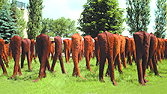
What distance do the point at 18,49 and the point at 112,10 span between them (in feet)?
84.0

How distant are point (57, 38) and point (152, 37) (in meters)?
4.51

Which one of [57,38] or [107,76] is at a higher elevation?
[57,38]

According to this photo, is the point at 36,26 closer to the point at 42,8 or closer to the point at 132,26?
the point at 42,8

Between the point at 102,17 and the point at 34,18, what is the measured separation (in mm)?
13303

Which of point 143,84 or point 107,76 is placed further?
point 107,76

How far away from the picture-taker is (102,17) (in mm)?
30359

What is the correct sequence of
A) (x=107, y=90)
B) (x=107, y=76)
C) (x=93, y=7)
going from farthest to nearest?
(x=93, y=7) < (x=107, y=76) < (x=107, y=90)

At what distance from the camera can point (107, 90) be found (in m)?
5.13

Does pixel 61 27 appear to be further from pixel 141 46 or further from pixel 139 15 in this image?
pixel 141 46

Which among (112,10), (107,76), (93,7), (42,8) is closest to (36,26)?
(42,8)

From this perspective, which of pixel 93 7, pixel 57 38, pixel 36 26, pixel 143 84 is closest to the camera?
pixel 143 84

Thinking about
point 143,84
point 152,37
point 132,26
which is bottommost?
point 143,84

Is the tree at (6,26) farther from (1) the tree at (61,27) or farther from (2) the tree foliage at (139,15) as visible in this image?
(1) the tree at (61,27)

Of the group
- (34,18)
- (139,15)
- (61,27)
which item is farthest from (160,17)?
(61,27)
